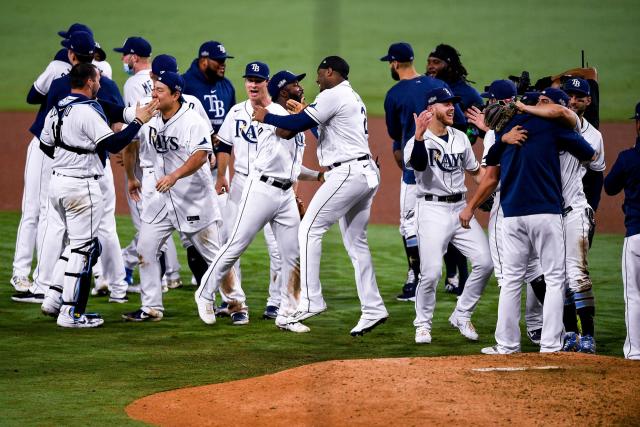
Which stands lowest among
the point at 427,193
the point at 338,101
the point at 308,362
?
the point at 308,362

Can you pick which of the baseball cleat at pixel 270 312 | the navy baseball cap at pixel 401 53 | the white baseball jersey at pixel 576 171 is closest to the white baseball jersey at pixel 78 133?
the baseball cleat at pixel 270 312

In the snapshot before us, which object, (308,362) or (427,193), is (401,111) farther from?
(308,362)

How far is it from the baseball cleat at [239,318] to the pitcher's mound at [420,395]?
1884mm

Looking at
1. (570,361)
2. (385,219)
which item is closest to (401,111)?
(570,361)

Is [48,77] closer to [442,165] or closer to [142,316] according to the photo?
[142,316]

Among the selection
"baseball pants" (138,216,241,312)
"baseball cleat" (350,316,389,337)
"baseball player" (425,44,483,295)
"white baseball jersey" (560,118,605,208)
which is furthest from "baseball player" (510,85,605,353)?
"baseball pants" (138,216,241,312)

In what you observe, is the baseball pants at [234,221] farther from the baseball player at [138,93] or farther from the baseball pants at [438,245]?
the baseball pants at [438,245]

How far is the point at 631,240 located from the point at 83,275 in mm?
3411

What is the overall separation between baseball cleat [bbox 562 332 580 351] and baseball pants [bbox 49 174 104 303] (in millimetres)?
3071

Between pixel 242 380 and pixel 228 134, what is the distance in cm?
257

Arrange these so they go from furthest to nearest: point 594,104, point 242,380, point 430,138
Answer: point 594,104 < point 430,138 < point 242,380

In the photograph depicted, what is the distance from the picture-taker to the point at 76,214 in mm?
7094

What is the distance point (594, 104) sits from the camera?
7.26 metres

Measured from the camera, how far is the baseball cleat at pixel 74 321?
7109 millimetres
